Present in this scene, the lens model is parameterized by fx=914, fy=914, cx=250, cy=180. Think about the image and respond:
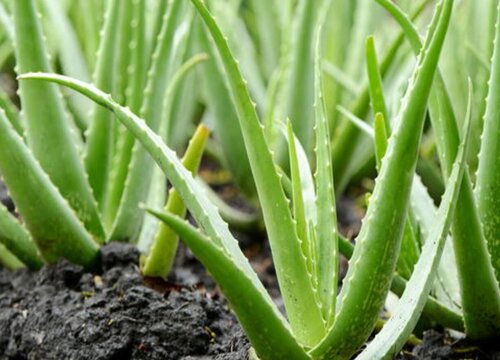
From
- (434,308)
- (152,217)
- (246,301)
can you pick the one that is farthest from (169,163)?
(152,217)

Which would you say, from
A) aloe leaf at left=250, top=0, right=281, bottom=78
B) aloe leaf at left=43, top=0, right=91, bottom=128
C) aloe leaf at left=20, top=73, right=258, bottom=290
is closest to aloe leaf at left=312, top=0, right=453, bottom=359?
aloe leaf at left=20, top=73, right=258, bottom=290

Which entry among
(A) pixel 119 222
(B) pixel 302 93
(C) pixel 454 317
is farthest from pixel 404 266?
(B) pixel 302 93

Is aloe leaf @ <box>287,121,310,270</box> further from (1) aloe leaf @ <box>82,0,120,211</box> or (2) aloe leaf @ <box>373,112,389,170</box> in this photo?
(1) aloe leaf @ <box>82,0,120,211</box>

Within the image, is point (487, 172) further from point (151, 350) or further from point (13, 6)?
point (13, 6)

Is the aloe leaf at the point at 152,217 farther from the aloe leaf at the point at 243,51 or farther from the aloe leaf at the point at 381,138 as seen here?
the aloe leaf at the point at 243,51

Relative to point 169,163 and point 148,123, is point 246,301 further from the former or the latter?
point 148,123

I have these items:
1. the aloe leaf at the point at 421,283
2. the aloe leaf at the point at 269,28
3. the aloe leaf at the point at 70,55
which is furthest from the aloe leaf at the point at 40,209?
the aloe leaf at the point at 269,28
